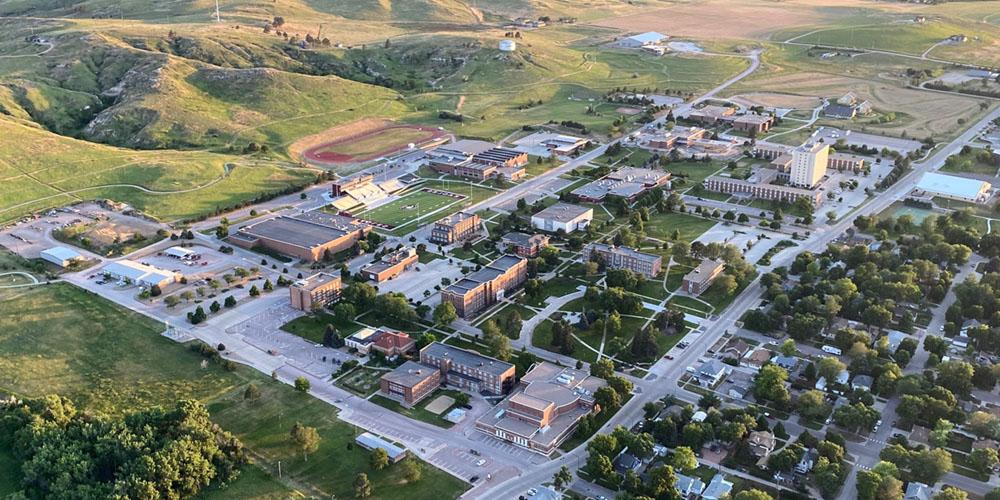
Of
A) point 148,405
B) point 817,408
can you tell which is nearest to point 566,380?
point 817,408

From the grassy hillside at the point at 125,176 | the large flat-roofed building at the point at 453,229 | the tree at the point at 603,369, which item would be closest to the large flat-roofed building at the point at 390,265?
the large flat-roofed building at the point at 453,229

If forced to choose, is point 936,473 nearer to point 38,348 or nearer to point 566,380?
point 566,380

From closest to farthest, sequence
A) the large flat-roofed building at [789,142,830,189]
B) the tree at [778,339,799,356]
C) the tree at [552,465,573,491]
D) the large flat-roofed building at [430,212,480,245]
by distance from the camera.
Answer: the tree at [552,465,573,491] < the tree at [778,339,799,356] < the large flat-roofed building at [430,212,480,245] < the large flat-roofed building at [789,142,830,189]

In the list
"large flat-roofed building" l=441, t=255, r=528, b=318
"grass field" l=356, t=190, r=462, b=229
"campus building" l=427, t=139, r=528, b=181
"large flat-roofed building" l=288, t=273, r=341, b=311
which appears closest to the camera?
"large flat-roofed building" l=441, t=255, r=528, b=318

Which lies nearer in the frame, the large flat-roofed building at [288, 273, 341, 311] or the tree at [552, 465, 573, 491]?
the tree at [552, 465, 573, 491]

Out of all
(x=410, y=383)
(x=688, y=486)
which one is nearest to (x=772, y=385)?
(x=688, y=486)

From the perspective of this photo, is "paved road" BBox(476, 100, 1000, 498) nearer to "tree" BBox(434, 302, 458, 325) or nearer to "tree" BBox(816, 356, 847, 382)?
"tree" BBox(816, 356, 847, 382)

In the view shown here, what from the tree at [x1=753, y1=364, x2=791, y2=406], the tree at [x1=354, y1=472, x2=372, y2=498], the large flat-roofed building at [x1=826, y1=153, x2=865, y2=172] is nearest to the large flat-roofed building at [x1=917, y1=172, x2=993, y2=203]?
the large flat-roofed building at [x1=826, y1=153, x2=865, y2=172]

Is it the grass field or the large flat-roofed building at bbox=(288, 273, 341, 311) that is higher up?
the grass field
